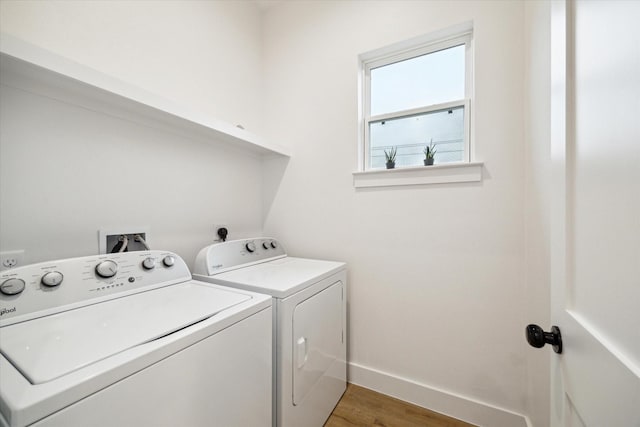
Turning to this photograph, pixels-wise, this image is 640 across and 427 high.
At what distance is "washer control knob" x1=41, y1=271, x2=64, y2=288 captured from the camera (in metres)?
→ 0.84

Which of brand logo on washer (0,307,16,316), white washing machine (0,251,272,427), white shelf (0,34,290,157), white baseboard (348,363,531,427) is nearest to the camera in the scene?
white washing machine (0,251,272,427)

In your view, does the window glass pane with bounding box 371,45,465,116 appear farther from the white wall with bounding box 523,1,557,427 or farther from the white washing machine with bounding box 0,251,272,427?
the white washing machine with bounding box 0,251,272,427

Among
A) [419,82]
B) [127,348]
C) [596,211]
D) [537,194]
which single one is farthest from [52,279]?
[419,82]

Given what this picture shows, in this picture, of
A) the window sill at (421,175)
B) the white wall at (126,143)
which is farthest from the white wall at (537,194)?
the white wall at (126,143)

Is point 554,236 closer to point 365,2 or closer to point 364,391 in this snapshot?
point 364,391

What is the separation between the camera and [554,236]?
654 millimetres

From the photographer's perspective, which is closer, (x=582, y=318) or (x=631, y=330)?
(x=631, y=330)

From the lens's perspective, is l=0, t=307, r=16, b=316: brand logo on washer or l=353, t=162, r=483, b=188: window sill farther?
l=353, t=162, r=483, b=188: window sill

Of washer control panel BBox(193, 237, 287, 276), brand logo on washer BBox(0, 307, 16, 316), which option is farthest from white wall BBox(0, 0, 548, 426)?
brand logo on washer BBox(0, 307, 16, 316)

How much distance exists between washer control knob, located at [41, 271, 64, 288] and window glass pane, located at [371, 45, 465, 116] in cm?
193

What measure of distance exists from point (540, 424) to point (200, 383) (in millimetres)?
1490

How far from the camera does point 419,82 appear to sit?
1.69 m

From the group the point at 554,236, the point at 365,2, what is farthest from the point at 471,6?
the point at 554,236

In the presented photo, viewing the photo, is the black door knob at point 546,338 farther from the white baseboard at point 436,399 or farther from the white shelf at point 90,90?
the white shelf at point 90,90
